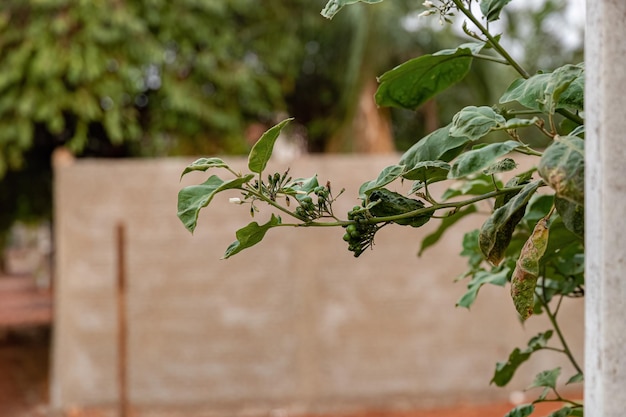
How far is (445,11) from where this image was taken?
88cm

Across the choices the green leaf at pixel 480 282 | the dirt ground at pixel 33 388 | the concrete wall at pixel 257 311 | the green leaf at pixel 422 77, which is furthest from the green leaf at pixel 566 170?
the dirt ground at pixel 33 388

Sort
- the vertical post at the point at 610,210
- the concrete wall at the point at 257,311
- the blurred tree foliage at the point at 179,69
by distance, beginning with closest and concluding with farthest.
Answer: the vertical post at the point at 610,210 < the concrete wall at the point at 257,311 < the blurred tree foliage at the point at 179,69

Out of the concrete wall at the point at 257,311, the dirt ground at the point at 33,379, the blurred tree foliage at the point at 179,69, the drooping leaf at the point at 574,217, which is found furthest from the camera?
the blurred tree foliage at the point at 179,69

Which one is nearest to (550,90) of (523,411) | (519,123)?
(519,123)

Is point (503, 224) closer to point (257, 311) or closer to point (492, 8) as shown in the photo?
point (492, 8)

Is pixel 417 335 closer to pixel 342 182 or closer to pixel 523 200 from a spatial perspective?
pixel 342 182

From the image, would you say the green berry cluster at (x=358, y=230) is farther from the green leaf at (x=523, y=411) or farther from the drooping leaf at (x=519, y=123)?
the green leaf at (x=523, y=411)

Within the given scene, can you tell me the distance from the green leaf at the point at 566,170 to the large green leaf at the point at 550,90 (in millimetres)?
91

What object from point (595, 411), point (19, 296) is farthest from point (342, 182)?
point (19, 296)

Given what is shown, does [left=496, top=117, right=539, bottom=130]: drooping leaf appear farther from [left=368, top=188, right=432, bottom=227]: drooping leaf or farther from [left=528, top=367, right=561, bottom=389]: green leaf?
[left=528, top=367, right=561, bottom=389]: green leaf

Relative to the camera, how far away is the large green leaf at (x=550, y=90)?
2.49 ft

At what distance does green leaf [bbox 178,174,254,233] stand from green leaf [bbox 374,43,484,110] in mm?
A: 290

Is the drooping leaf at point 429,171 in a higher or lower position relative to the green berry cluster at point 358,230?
higher

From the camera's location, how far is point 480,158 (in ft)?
2.38
